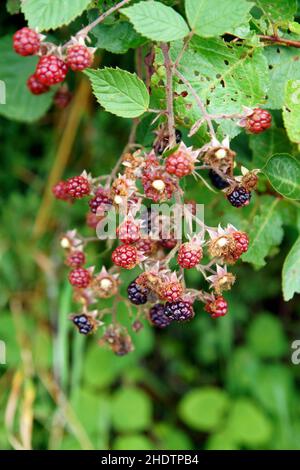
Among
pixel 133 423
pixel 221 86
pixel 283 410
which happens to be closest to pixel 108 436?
pixel 133 423

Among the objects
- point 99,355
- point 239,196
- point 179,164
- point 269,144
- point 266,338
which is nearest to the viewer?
point 179,164

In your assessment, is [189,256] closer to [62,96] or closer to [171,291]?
[171,291]

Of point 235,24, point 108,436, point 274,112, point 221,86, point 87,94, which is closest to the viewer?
point 235,24

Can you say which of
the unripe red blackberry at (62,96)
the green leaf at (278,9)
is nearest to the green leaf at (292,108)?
the green leaf at (278,9)

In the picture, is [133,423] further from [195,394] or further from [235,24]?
[235,24]

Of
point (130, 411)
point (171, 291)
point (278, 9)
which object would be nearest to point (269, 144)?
point (278, 9)

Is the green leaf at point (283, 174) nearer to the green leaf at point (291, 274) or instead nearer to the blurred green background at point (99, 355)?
the green leaf at point (291, 274)
